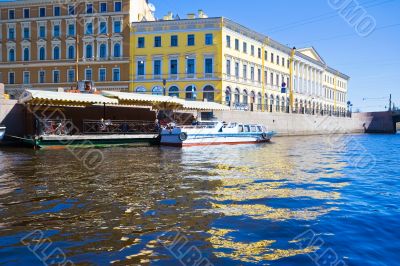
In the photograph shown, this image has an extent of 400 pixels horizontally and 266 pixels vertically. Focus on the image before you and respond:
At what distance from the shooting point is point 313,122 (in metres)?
62.4

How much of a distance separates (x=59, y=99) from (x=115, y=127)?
549 centimetres

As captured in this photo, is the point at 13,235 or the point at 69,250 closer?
the point at 69,250

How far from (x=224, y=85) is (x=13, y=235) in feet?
151

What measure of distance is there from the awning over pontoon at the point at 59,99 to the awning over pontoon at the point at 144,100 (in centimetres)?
100

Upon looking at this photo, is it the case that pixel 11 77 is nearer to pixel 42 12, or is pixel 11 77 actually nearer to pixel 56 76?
pixel 56 76

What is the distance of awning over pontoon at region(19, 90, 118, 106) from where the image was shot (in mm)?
24359

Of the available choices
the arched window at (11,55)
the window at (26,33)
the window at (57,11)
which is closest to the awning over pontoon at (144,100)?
the window at (57,11)

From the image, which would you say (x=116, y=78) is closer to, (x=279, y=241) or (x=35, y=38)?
(x=35, y=38)

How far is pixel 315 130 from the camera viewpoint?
63031mm

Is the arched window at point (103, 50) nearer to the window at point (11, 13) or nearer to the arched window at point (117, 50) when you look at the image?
the arched window at point (117, 50)

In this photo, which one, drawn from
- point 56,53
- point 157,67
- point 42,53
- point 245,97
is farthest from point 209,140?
point 42,53

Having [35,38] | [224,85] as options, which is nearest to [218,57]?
[224,85]

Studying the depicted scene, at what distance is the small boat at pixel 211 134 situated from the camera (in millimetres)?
28297

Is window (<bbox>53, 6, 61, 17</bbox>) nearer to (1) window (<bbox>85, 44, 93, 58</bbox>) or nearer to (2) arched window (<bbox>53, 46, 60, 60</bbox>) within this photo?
(2) arched window (<bbox>53, 46, 60, 60</bbox>)
